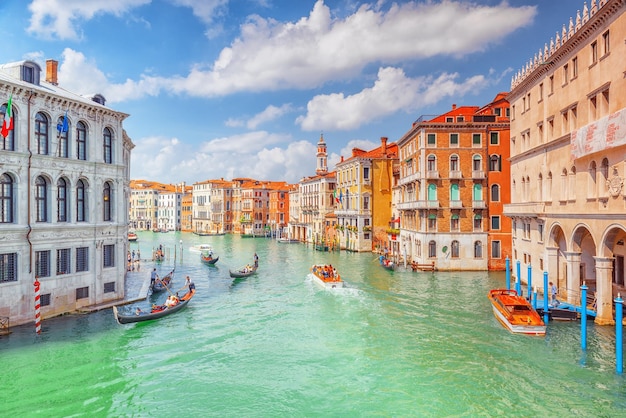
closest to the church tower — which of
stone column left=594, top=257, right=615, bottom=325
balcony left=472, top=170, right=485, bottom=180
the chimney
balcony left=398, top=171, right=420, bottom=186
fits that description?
balcony left=398, top=171, right=420, bottom=186

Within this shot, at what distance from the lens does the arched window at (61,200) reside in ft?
61.8

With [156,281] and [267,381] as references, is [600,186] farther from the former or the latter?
[156,281]

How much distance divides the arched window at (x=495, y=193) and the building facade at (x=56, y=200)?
2433cm

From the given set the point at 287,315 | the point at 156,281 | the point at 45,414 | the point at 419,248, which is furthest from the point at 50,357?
the point at 419,248

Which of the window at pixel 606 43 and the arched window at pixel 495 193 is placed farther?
the arched window at pixel 495 193

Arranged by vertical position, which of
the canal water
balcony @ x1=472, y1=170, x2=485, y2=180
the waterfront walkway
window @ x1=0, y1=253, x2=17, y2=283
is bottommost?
the canal water

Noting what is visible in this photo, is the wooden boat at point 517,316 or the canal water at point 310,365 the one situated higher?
the wooden boat at point 517,316

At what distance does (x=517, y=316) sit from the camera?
17.6 metres

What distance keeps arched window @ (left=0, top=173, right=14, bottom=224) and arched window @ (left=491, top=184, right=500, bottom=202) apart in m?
28.6

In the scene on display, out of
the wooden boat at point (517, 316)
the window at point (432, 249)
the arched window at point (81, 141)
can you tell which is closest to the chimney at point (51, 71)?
the arched window at point (81, 141)

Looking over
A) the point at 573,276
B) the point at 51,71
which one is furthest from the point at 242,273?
the point at 573,276

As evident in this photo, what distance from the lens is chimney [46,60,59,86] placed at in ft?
80.8

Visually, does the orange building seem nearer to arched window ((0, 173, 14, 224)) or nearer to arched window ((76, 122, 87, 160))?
arched window ((76, 122, 87, 160))

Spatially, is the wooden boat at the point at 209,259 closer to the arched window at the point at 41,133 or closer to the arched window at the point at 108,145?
the arched window at the point at 108,145
